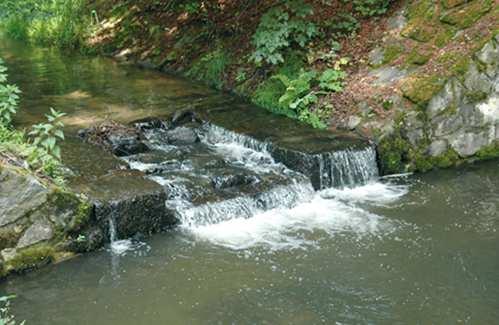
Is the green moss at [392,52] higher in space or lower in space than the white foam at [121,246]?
higher

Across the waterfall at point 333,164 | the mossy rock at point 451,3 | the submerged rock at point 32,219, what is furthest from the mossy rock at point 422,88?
the submerged rock at point 32,219

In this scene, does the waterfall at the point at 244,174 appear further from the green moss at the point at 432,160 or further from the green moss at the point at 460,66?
the green moss at the point at 460,66

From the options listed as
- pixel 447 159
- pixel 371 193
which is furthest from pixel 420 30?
pixel 371 193

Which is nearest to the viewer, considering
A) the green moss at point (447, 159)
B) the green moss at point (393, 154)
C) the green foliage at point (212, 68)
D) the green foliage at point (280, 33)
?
the green moss at point (393, 154)

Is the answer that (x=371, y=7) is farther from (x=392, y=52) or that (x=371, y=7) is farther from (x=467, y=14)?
(x=467, y=14)

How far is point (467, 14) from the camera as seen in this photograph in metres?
11.4

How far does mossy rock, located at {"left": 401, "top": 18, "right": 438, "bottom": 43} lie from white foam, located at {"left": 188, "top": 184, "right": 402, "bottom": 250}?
421 centimetres

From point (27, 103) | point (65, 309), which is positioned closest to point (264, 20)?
point (27, 103)

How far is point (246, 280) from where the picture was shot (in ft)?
A: 22.9

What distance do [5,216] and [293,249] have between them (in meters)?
3.37

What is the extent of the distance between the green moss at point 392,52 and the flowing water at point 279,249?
93.2 inches

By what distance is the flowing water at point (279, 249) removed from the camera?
253 inches

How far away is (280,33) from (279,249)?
572 cm

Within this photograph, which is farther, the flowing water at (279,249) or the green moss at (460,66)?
the green moss at (460,66)
